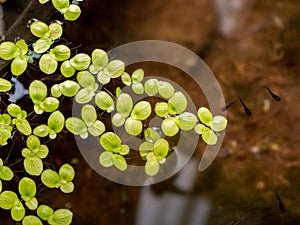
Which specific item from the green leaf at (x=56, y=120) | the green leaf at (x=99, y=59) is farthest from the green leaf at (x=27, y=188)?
the green leaf at (x=99, y=59)

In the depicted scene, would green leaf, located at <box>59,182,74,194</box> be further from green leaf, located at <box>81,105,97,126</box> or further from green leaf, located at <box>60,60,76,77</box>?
green leaf, located at <box>60,60,76,77</box>

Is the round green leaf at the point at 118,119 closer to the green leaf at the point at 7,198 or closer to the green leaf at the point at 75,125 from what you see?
the green leaf at the point at 75,125

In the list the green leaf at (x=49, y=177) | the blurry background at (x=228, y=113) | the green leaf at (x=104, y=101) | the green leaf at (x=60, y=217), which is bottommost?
the blurry background at (x=228, y=113)

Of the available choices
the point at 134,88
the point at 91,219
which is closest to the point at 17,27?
the point at 134,88

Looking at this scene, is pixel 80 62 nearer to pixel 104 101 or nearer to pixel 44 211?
pixel 104 101

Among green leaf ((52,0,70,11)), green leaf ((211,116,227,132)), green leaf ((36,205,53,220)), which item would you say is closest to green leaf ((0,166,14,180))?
green leaf ((36,205,53,220))

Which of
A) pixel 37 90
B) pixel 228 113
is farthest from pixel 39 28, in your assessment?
pixel 228 113

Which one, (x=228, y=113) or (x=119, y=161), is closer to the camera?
(x=119, y=161)
